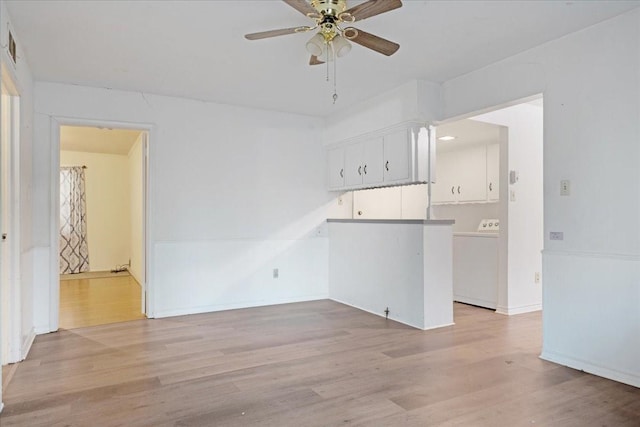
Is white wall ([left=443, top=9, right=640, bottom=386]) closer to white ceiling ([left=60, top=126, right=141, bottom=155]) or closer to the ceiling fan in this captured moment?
the ceiling fan

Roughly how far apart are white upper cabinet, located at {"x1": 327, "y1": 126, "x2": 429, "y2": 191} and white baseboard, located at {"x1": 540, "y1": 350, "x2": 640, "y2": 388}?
1940 millimetres

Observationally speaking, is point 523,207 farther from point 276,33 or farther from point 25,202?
point 25,202

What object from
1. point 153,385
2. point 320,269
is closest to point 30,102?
point 153,385

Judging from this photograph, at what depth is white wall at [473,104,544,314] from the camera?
15.3 ft

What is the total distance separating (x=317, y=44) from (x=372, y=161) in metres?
2.39

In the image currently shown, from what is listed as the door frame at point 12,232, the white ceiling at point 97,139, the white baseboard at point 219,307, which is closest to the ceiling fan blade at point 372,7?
the door frame at point 12,232

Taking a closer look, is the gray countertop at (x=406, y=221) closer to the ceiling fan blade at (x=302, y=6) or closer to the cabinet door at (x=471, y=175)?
the cabinet door at (x=471, y=175)

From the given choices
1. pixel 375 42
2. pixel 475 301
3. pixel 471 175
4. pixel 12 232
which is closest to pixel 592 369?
pixel 475 301

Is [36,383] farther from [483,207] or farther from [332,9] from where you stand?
[483,207]

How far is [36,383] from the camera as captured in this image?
2742 mm

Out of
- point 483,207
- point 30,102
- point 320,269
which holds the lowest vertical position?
point 320,269

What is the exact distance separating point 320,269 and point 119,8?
3.80 metres

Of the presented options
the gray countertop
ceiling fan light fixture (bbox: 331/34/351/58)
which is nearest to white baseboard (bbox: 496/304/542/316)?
the gray countertop

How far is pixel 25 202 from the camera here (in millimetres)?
3504
